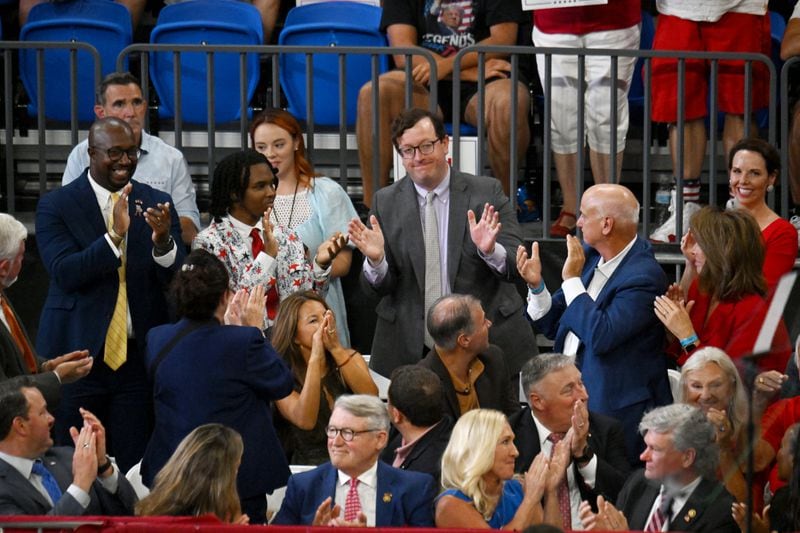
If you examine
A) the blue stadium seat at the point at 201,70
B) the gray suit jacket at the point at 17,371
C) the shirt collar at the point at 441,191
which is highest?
the blue stadium seat at the point at 201,70

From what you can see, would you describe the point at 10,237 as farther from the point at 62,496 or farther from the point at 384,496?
the point at 384,496

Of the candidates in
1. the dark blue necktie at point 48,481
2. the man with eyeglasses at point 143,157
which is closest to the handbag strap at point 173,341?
the dark blue necktie at point 48,481

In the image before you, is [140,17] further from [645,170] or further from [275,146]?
[645,170]

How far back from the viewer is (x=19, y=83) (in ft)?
29.8

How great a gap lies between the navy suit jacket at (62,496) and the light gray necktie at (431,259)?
5.68 feet

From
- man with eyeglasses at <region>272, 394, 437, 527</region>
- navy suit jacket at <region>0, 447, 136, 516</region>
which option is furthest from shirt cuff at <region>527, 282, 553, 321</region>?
navy suit jacket at <region>0, 447, 136, 516</region>

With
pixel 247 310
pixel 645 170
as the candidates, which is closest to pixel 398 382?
pixel 247 310

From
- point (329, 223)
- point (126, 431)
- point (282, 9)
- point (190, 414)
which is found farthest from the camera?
point (282, 9)

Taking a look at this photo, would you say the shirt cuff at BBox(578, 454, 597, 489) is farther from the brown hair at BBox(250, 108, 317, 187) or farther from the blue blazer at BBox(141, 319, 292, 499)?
the brown hair at BBox(250, 108, 317, 187)

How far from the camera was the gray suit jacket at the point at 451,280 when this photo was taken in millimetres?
6906

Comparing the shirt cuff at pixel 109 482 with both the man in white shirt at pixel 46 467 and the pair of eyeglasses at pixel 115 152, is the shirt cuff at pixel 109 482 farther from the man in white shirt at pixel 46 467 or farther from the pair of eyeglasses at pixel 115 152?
the pair of eyeglasses at pixel 115 152

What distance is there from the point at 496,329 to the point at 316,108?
2.25 metres

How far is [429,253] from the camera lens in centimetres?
702

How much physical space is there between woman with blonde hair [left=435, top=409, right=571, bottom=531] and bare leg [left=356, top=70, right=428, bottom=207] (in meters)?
2.86
